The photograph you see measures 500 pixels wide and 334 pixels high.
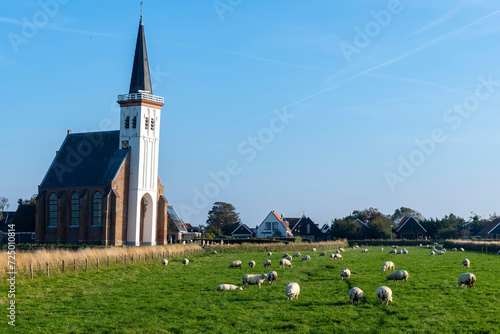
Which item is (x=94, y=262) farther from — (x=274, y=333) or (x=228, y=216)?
(x=228, y=216)

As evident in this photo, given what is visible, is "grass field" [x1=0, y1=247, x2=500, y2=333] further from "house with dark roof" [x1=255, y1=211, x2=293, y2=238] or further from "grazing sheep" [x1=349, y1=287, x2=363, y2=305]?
"house with dark roof" [x1=255, y1=211, x2=293, y2=238]

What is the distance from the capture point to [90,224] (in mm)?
61969

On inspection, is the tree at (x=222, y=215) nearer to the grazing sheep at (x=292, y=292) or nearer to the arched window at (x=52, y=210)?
the arched window at (x=52, y=210)

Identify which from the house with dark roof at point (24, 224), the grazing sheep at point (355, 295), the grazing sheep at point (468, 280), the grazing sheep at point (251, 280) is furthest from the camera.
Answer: the house with dark roof at point (24, 224)

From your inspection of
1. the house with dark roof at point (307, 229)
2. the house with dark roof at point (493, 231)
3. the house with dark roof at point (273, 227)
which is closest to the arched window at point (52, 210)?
the house with dark roof at point (273, 227)

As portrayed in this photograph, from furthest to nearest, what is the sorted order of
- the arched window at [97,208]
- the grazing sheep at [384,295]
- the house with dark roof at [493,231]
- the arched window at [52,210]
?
the house with dark roof at [493,231]
the arched window at [52,210]
the arched window at [97,208]
the grazing sheep at [384,295]

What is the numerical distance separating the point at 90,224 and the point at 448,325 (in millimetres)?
53155

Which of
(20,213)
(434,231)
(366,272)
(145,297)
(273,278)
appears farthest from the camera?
(434,231)

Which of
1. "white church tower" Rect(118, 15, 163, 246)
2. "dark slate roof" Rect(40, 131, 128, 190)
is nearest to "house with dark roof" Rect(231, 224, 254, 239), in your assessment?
"white church tower" Rect(118, 15, 163, 246)

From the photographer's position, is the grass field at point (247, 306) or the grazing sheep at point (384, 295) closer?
the grass field at point (247, 306)

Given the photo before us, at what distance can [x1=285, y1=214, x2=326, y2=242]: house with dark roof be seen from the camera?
340 feet

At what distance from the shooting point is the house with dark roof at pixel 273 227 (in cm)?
9900

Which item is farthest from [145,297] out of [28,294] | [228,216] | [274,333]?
[228,216]

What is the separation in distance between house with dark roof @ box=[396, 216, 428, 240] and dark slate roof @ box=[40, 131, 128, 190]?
55784 millimetres
